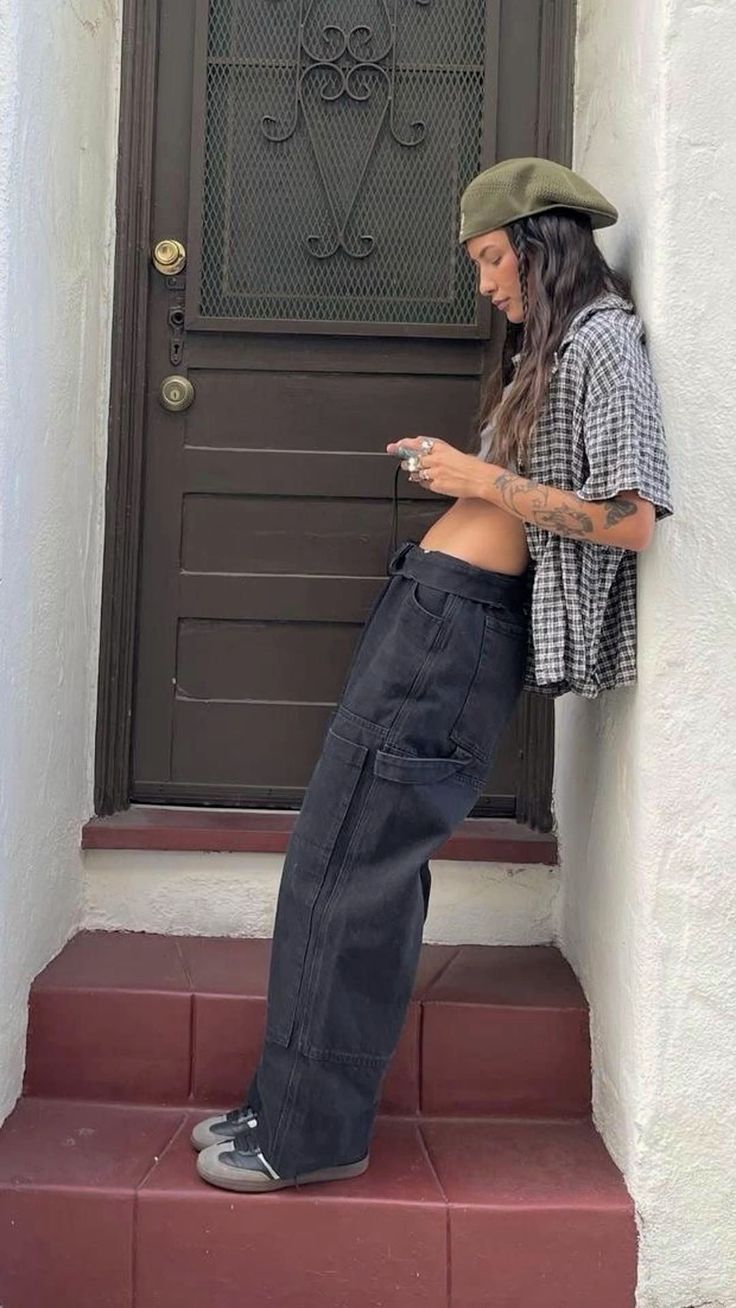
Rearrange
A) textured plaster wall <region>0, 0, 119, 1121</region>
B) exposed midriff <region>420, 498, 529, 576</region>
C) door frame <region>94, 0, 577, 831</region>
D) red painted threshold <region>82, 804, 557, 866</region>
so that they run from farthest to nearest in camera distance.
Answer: door frame <region>94, 0, 577, 831</region> → red painted threshold <region>82, 804, 557, 866</region> → textured plaster wall <region>0, 0, 119, 1121</region> → exposed midriff <region>420, 498, 529, 576</region>

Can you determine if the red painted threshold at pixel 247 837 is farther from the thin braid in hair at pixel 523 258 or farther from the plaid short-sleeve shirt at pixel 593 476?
the thin braid in hair at pixel 523 258

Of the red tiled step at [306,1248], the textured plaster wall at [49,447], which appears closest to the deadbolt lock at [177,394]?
the textured plaster wall at [49,447]

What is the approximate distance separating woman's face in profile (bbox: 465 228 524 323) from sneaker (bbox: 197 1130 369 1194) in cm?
164

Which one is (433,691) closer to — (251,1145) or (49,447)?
(251,1145)

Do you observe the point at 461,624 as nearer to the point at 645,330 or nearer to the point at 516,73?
the point at 645,330

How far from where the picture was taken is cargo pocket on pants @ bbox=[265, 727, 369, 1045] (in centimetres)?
204

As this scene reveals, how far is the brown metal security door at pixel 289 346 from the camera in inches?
111

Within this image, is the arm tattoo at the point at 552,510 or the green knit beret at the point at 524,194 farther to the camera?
the green knit beret at the point at 524,194

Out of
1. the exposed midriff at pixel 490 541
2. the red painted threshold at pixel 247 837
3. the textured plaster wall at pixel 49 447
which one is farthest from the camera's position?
the red painted threshold at pixel 247 837

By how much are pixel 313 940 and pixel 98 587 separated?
1173mm

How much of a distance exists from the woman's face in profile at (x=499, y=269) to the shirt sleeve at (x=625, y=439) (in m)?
0.29

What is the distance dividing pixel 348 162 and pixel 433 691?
1529mm

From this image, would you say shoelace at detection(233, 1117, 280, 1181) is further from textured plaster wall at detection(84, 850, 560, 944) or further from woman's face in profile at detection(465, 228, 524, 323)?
woman's face in profile at detection(465, 228, 524, 323)

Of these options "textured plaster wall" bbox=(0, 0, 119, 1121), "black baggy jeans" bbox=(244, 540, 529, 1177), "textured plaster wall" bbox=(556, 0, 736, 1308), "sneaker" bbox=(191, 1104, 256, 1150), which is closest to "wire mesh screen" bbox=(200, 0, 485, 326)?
"textured plaster wall" bbox=(0, 0, 119, 1121)
